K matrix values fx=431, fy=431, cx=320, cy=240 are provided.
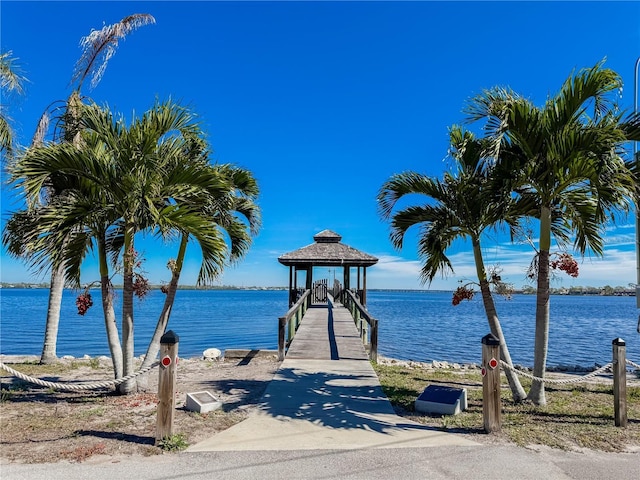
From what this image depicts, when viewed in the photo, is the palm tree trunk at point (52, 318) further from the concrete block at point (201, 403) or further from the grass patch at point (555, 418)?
the grass patch at point (555, 418)

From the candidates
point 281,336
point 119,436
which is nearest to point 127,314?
point 119,436

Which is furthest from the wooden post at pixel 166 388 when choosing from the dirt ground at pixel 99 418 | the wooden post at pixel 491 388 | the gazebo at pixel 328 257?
the gazebo at pixel 328 257

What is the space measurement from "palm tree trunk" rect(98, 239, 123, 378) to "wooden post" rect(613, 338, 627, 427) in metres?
6.88

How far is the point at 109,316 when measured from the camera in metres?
6.79

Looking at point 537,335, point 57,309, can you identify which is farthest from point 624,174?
point 57,309

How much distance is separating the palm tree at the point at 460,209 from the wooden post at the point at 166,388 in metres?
4.22

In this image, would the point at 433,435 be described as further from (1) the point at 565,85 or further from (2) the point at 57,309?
(2) the point at 57,309

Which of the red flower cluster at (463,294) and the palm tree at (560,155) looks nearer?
the palm tree at (560,155)

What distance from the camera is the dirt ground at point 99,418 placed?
13.8ft

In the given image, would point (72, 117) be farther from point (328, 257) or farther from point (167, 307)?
point (328, 257)

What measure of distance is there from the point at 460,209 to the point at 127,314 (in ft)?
18.0

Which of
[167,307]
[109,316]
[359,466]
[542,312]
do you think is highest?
[542,312]

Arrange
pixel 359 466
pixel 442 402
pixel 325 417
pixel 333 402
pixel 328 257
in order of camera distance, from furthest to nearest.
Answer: pixel 328 257 < pixel 333 402 < pixel 442 402 < pixel 325 417 < pixel 359 466

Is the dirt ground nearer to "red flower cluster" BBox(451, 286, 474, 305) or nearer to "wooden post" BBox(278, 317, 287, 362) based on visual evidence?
"wooden post" BBox(278, 317, 287, 362)
